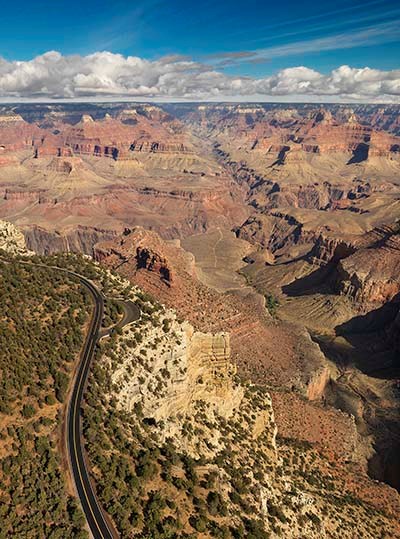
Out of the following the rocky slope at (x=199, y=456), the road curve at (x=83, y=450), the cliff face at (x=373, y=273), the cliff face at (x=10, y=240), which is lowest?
the cliff face at (x=373, y=273)

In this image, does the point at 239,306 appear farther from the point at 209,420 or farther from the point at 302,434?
the point at 209,420

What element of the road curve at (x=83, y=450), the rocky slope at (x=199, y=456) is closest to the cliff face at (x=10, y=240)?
the rocky slope at (x=199, y=456)

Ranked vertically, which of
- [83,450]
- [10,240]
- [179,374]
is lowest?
[179,374]

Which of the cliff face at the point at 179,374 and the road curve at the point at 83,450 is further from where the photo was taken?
the cliff face at the point at 179,374

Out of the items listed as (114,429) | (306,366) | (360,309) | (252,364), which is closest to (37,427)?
(114,429)

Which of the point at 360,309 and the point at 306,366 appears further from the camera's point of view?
the point at 360,309

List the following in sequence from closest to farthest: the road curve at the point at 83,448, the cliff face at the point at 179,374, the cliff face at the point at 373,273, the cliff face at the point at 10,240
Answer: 1. the road curve at the point at 83,448
2. the cliff face at the point at 179,374
3. the cliff face at the point at 10,240
4. the cliff face at the point at 373,273

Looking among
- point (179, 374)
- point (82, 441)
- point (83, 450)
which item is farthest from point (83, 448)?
point (179, 374)

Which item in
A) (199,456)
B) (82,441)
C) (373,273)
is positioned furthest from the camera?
(373,273)

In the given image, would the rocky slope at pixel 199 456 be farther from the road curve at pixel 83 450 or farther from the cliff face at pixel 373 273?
the cliff face at pixel 373 273

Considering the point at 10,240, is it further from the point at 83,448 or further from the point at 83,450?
the point at 83,450

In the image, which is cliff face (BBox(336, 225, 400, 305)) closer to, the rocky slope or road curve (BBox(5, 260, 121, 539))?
the rocky slope
